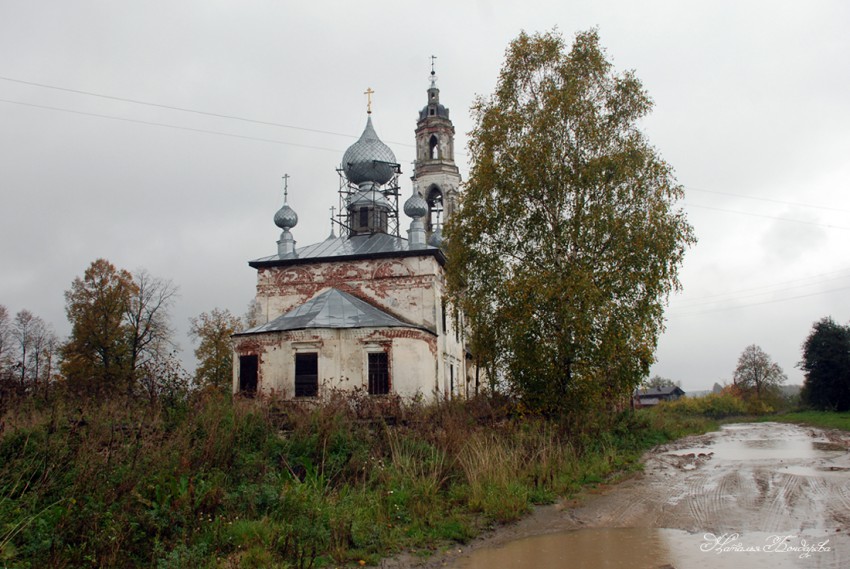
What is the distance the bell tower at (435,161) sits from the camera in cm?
3697

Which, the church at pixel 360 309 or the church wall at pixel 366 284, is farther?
the church wall at pixel 366 284

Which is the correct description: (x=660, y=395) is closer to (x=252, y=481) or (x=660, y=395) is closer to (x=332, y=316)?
(x=332, y=316)

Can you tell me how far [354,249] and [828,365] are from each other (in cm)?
2955

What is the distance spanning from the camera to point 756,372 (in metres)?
65.8

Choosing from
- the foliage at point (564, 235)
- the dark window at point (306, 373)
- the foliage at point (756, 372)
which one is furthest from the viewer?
the foliage at point (756, 372)

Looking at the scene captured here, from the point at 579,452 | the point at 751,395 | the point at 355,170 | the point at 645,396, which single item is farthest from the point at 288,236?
the point at 645,396

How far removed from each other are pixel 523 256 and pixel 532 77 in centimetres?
473

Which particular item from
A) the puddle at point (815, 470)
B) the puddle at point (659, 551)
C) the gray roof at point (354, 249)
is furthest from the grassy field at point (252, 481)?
the gray roof at point (354, 249)

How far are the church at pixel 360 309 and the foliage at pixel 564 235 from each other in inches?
92.1

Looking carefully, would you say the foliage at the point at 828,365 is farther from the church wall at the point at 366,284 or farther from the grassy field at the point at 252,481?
the grassy field at the point at 252,481

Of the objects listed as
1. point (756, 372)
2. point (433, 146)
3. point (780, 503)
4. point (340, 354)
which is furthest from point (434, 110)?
point (756, 372)

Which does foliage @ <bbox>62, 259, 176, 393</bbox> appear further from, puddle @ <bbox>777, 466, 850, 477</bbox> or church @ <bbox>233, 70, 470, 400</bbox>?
puddle @ <bbox>777, 466, 850, 477</bbox>

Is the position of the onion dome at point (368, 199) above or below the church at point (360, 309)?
above

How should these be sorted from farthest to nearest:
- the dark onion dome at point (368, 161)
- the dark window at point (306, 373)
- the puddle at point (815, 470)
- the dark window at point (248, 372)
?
the dark onion dome at point (368, 161) → the dark window at point (248, 372) → the dark window at point (306, 373) → the puddle at point (815, 470)
